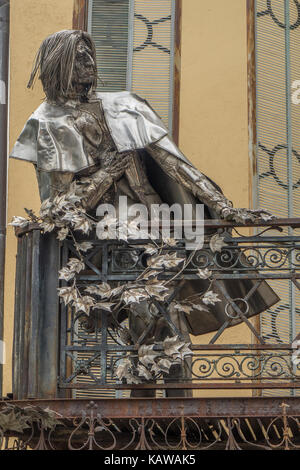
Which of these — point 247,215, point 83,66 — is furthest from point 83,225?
point 83,66

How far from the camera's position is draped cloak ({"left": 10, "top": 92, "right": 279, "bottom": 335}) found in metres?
9.71

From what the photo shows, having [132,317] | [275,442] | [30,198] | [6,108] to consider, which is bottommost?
[275,442]

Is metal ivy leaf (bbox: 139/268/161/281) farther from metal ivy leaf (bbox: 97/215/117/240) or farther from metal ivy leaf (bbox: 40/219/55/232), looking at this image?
metal ivy leaf (bbox: 40/219/55/232)

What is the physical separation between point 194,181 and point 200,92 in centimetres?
240

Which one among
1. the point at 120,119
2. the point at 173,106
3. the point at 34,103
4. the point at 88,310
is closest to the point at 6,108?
the point at 34,103

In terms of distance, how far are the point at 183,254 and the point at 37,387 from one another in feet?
4.20

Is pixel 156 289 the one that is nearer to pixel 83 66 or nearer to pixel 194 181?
pixel 194 181

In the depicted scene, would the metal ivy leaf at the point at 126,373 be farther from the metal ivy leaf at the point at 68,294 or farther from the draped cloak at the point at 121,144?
the draped cloak at the point at 121,144

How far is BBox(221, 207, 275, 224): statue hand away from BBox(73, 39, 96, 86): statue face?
4.38 feet

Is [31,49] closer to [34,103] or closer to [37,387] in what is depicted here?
[34,103]

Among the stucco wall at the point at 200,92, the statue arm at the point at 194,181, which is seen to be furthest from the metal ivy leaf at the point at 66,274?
the stucco wall at the point at 200,92

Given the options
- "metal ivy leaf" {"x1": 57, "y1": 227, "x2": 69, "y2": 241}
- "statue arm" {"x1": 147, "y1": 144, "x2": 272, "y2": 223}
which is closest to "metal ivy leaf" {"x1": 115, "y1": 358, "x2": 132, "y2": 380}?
"metal ivy leaf" {"x1": 57, "y1": 227, "x2": 69, "y2": 241}

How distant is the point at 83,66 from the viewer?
32.2 ft

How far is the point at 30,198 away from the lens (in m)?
11.9
